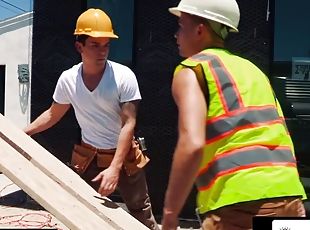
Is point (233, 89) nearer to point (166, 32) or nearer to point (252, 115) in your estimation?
point (252, 115)

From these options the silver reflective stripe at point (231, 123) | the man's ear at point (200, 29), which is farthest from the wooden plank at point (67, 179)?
the man's ear at point (200, 29)

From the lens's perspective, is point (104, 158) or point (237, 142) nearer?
point (237, 142)

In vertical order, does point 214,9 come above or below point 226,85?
above

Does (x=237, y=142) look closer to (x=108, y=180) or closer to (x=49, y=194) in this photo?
(x=49, y=194)


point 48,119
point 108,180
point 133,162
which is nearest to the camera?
point 108,180

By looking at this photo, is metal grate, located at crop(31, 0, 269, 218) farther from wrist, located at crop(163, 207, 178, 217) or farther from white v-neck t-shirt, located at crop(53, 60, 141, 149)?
wrist, located at crop(163, 207, 178, 217)

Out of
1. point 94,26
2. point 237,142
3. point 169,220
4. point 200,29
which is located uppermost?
point 200,29

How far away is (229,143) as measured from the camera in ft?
7.48

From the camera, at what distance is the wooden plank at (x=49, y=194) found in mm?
2906

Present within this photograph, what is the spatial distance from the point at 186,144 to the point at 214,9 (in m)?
0.57

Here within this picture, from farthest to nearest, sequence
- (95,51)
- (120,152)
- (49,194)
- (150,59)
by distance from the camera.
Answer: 1. (150,59)
2. (95,51)
3. (120,152)
4. (49,194)

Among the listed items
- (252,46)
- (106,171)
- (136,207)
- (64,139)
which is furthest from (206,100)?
(64,139)

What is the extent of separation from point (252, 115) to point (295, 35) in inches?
173

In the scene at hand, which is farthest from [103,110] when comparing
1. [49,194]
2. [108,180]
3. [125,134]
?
[49,194]
